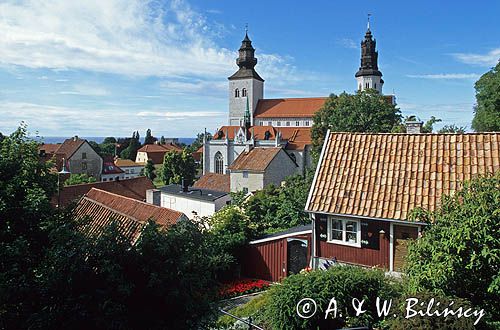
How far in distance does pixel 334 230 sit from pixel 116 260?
32.6ft

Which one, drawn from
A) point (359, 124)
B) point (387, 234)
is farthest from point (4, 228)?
point (359, 124)

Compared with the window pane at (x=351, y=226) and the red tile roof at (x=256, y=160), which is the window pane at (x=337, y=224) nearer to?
the window pane at (x=351, y=226)

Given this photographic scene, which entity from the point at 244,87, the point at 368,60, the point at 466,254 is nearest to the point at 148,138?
the point at 244,87

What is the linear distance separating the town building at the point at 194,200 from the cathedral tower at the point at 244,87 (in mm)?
39745

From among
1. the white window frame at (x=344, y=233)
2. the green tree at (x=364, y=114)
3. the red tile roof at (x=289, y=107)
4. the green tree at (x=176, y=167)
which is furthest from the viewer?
the red tile roof at (x=289, y=107)

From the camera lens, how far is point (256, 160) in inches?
1807

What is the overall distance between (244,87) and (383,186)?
6537 centimetres

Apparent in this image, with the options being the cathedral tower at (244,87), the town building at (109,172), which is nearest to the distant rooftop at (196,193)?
the town building at (109,172)

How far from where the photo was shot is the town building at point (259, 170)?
145 ft

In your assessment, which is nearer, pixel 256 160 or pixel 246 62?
pixel 256 160

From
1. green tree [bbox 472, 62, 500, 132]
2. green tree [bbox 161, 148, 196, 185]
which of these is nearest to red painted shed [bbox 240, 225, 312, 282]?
green tree [bbox 472, 62, 500, 132]

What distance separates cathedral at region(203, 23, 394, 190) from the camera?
58.2 m

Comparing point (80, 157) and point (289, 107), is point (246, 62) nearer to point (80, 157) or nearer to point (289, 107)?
point (289, 107)

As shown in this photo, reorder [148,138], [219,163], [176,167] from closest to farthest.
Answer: [219,163] → [176,167] → [148,138]
